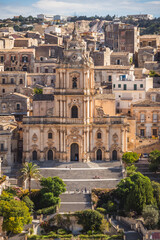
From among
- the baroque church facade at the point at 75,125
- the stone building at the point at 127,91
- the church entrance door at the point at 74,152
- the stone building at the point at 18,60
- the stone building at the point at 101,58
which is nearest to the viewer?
the baroque church facade at the point at 75,125

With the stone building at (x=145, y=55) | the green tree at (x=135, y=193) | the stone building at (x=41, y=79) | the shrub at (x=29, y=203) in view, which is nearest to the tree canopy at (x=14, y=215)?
the shrub at (x=29, y=203)

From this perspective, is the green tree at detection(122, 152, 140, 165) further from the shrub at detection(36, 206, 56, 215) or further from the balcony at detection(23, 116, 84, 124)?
the shrub at detection(36, 206, 56, 215)

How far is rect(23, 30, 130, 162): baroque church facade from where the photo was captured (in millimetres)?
73000

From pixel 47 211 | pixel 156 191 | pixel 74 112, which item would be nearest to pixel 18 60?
pixel 74 112

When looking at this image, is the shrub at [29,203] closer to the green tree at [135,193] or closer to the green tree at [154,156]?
the green tree at [135,193]

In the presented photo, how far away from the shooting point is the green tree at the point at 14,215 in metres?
57.4

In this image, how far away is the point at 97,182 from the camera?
6744 cm

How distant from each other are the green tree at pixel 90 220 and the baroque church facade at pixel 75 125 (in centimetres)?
1545

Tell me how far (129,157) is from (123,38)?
4851 centimetres

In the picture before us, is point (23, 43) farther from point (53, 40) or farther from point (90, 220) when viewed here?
point (90, 220)

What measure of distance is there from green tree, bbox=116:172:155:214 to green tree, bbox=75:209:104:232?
4.07m

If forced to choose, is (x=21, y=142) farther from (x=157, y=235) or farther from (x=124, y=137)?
(x=157, y=235)

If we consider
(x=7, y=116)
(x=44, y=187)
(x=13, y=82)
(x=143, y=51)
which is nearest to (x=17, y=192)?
(x=44, y=187)

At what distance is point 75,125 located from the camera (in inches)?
2884
